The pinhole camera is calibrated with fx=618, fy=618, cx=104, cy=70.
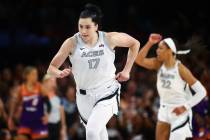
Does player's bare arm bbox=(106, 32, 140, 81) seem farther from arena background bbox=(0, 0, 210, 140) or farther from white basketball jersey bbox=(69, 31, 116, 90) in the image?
arena background bbox=(0, 0, 210, 140)

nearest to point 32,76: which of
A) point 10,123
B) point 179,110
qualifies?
point 10,123

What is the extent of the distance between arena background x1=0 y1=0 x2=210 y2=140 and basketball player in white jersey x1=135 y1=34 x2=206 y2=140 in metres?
2.77

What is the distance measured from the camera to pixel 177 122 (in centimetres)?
746

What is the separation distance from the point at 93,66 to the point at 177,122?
1.65 metres

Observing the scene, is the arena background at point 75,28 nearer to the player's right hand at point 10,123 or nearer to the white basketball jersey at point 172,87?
the player's right hand at point 10,123

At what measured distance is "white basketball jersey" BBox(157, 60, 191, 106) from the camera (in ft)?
24.8

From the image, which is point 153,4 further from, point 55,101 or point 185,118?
point 185,118

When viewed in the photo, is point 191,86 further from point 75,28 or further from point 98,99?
point 75,28

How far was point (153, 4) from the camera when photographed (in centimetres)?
1365

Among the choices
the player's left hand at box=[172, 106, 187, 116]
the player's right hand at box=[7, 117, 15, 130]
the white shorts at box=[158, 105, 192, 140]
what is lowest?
the player's right hand at box=[7, 117, 15, 130]

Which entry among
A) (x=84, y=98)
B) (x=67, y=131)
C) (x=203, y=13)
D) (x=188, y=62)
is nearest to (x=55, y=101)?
(x=67, y=131)

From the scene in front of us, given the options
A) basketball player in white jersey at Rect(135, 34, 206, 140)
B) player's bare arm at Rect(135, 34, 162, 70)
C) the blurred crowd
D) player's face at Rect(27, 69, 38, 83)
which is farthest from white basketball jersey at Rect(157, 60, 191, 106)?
player's face at Rect(27, 69, 38, 83)

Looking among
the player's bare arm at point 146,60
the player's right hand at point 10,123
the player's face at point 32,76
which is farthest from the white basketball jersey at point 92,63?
the player's right hand at point 10,123

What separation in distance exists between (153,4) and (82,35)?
7.57 meters
